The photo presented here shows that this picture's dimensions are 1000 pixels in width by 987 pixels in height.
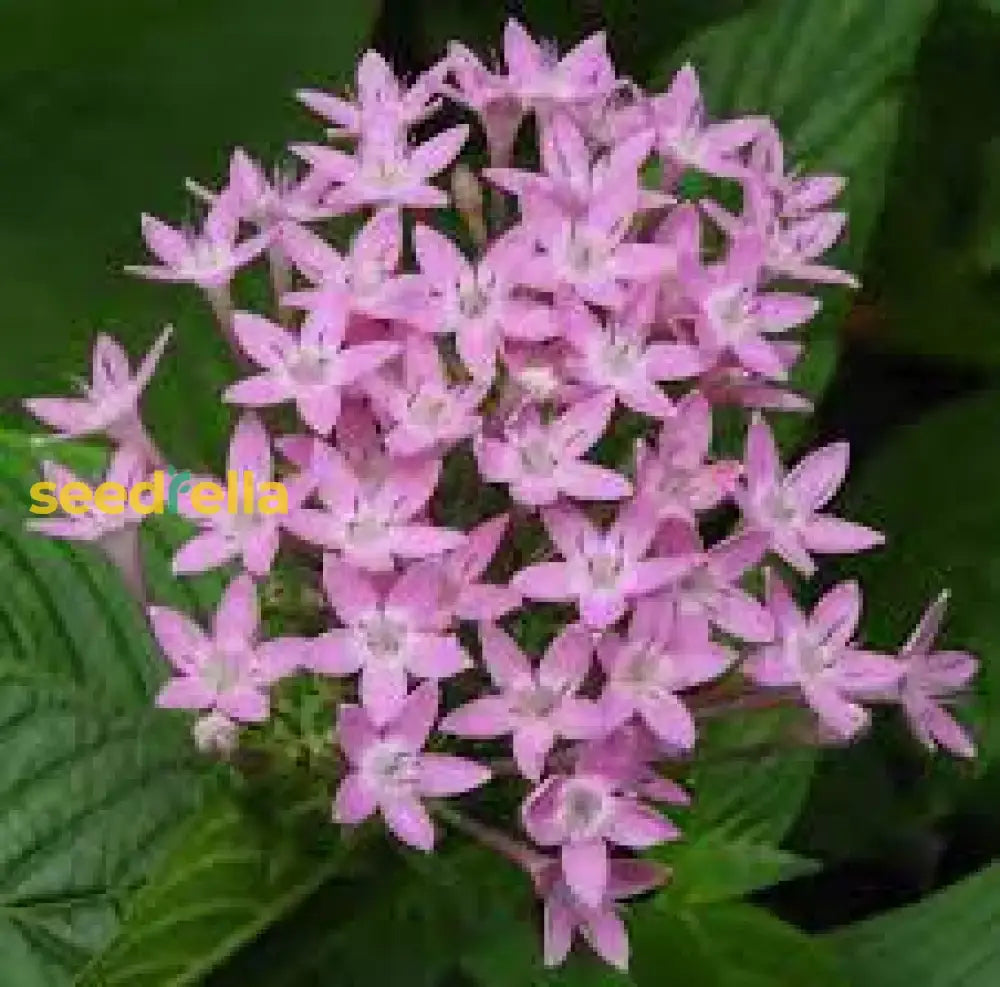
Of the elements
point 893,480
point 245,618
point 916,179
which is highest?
point 245,618

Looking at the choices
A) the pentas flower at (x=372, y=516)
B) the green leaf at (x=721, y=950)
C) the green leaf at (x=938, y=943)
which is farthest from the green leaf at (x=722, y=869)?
the pentas flower at (x=372, y=516)

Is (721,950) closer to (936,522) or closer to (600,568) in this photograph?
Answer: (600,568)

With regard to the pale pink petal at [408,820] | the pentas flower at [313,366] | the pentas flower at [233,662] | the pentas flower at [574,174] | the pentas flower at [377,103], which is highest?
the pentas flower at [377,103]

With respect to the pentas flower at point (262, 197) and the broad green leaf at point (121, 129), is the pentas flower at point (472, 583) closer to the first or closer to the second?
the pentas flower at point (262, 197)

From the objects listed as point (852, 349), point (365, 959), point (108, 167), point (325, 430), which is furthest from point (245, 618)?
point (852, 349)

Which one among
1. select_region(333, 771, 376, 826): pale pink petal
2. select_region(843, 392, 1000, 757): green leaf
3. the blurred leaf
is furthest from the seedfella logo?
the blurred leaf

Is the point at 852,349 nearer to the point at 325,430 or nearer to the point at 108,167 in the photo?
the point at 108,167

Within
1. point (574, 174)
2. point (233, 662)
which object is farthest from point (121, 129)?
point (233, 662)
